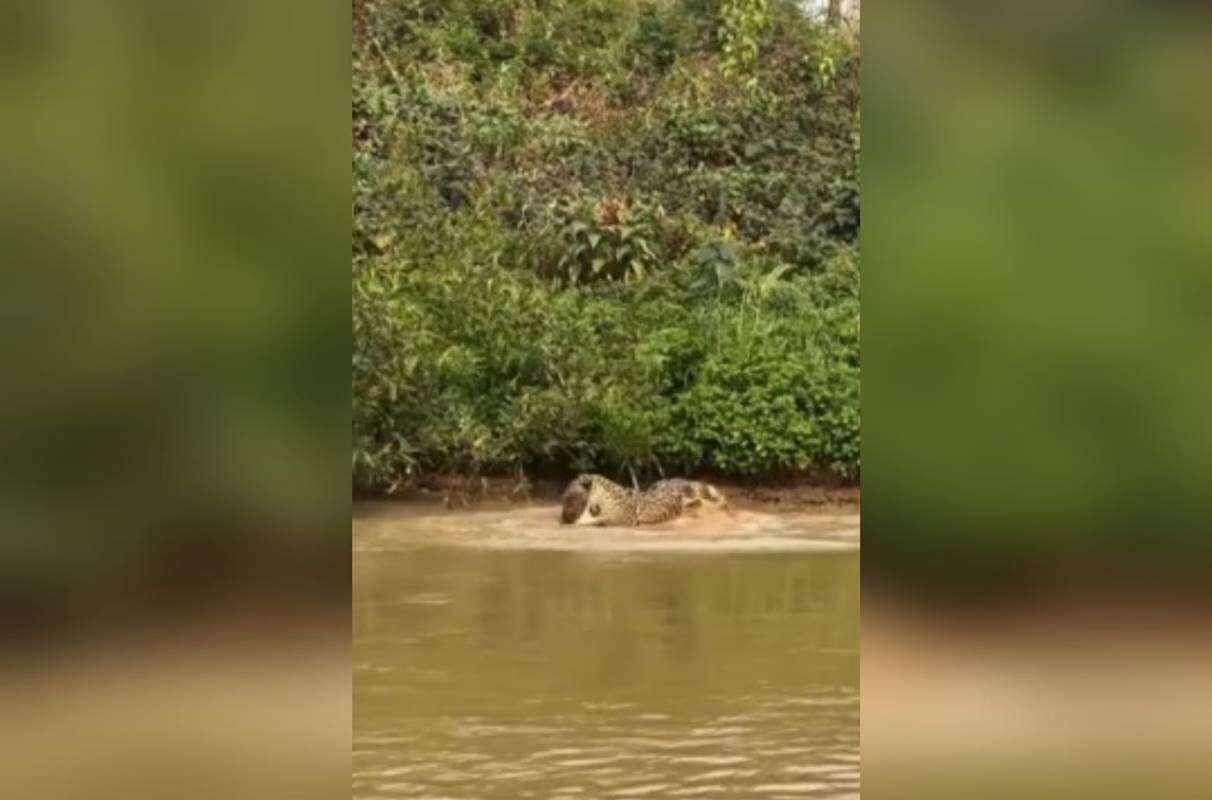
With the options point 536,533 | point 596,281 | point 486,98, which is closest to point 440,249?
point 596,281

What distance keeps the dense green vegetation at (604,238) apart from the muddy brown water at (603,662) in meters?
0.92

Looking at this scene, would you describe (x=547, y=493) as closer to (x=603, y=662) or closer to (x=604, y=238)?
(x=604, y=238)

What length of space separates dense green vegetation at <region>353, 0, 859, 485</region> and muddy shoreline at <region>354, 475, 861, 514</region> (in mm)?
75

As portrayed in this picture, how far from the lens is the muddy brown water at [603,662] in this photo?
2.74m
